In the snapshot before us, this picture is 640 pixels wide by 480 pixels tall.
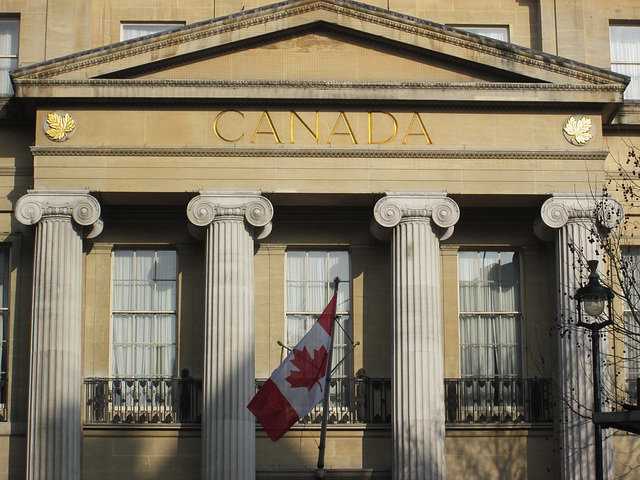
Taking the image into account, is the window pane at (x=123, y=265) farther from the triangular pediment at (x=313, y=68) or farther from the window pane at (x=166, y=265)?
the triangular pediment at (x=313, y=68)

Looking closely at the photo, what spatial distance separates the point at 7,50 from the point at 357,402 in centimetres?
1129

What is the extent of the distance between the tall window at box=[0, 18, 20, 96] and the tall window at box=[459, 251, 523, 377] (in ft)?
35.7

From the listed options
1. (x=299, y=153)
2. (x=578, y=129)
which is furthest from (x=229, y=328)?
(x=578, y=129)

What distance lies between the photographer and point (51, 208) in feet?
78.5

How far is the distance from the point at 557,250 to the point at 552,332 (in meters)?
1.75

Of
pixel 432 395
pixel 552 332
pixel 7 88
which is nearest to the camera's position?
pixel 432 395

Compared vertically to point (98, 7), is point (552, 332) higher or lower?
lower

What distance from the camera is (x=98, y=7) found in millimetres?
27531

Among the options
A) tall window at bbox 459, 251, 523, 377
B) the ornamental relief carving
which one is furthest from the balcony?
the ornamental relief carving

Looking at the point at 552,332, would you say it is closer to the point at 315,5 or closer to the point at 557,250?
the point at 557,250

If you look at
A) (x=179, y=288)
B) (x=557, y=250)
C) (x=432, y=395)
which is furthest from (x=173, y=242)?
(x=557, y=250)

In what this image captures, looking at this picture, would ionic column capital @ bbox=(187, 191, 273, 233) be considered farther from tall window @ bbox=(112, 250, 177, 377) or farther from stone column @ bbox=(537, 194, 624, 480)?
stone column @ bbox=(537, 194, 624, 480)

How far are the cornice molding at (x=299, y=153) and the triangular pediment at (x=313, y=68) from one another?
1.07 meters

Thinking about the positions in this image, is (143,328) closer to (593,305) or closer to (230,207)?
(230,207)
